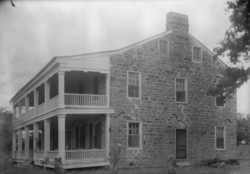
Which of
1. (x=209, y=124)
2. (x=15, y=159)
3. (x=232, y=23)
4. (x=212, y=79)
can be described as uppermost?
(x=232, y=23)

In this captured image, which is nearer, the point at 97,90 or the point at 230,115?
the point at 97,90

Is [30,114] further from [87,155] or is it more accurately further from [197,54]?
[197,54]

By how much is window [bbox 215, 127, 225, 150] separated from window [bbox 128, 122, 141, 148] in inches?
243

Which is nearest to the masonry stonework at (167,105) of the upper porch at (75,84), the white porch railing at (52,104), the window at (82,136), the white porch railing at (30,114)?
the upper porch at (75,84)

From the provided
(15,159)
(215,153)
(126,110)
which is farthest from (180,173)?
(15,159)

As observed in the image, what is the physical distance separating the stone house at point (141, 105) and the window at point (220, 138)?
0.06 m

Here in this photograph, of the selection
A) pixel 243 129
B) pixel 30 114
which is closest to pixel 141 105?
pixel 30 114

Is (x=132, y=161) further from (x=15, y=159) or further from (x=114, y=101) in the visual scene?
(x=15, y=159)

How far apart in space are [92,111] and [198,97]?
7.75 meters

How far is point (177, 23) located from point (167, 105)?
5.25 meters

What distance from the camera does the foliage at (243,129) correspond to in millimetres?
32906

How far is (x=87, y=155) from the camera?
59.4 feet

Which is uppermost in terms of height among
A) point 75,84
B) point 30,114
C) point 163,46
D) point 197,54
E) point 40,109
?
point 163,46

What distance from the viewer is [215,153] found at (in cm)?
2284
